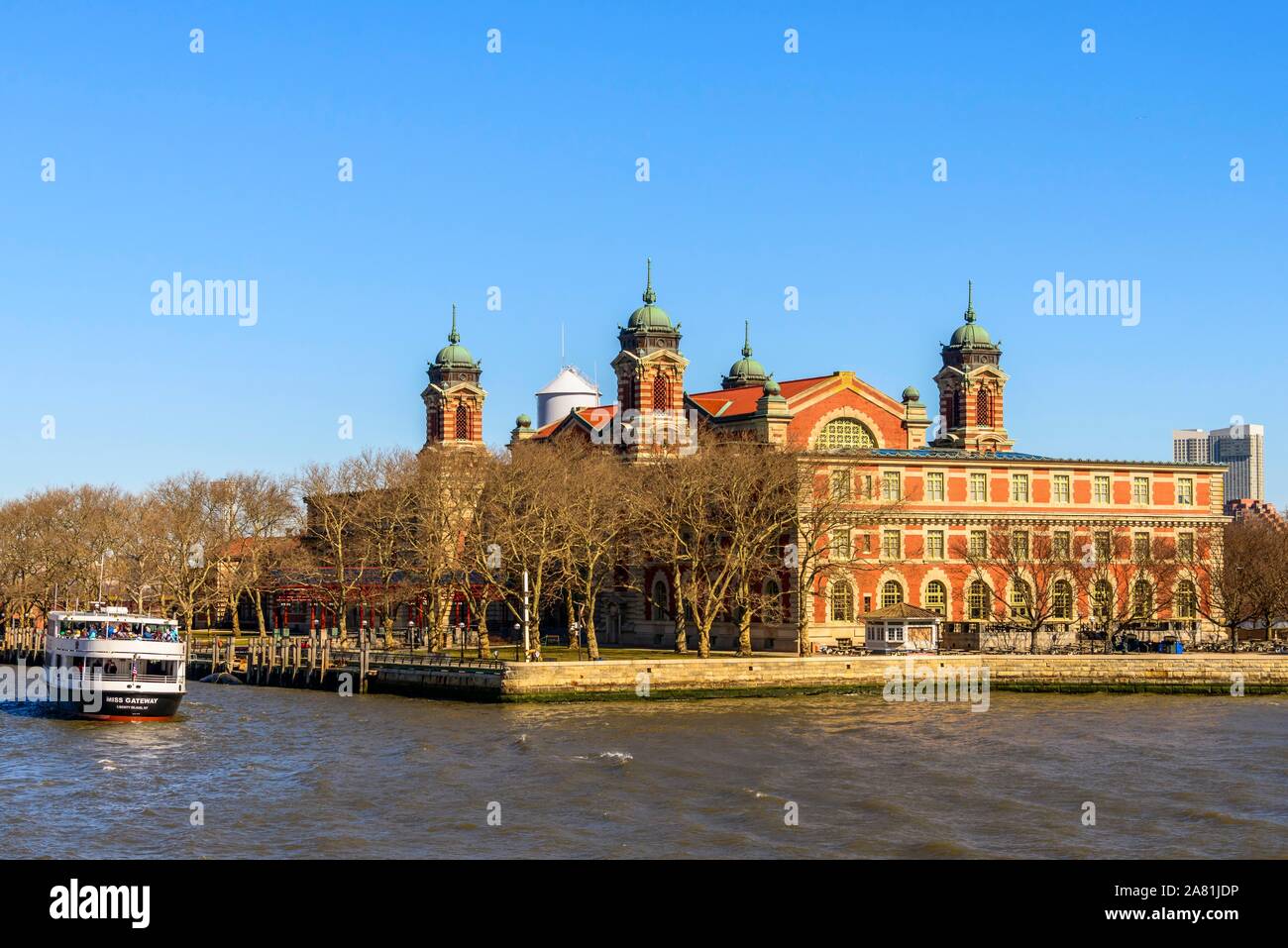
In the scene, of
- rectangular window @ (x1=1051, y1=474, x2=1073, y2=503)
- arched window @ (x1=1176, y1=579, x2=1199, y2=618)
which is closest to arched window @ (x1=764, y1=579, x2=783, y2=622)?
rectangular window @ (x1=1051, y1=474, x2=1073, y2=503)

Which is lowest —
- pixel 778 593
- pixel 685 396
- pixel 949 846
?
pixel 949 846

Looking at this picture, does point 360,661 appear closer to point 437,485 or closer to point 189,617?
point 437,485

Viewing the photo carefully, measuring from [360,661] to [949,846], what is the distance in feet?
178

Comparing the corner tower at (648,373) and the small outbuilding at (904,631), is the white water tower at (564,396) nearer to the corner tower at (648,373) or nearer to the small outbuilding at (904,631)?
the corner tower at (648,373)

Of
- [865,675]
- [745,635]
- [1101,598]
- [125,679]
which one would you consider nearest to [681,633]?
[745,635]

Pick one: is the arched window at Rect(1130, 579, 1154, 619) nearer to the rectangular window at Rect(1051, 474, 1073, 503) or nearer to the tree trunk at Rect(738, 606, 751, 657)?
the rectangular window at Rect(1051, 474, 1073, 503)

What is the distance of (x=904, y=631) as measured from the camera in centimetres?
9750

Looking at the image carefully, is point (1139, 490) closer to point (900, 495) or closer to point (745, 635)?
point (900, 495)

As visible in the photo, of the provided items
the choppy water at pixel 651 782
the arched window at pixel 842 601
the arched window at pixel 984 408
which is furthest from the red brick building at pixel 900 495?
the choppy water at pixel 651 782

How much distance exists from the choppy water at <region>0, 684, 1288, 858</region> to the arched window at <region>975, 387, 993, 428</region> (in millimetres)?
54216

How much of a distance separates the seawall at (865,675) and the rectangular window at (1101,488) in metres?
19.6

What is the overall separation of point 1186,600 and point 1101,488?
9.41 m
